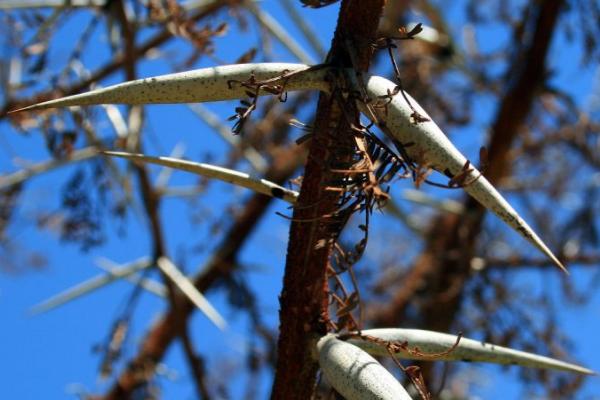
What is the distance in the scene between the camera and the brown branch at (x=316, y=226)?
1707mm

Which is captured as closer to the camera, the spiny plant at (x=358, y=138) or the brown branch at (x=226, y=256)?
the spiny plant at (x=358, y=138)

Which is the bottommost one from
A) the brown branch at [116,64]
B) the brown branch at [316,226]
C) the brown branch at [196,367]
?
the brown branch at [196,367]

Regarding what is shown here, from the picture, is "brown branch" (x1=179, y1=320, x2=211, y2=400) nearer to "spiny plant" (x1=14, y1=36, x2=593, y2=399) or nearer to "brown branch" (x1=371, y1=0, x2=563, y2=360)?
"brown branch" (x1=371, y1=0, x2=563, y2=360)

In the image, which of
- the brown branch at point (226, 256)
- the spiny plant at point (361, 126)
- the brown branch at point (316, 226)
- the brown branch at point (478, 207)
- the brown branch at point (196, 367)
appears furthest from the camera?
the brown branch at point (226, 256)

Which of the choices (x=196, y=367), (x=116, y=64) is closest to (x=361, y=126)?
(x=196, y=367)

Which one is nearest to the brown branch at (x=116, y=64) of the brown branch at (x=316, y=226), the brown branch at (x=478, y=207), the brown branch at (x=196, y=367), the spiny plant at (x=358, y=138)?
the brown branch at (x=196, y=367)

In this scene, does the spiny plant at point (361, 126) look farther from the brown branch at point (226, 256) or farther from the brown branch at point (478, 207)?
the brown branch at point (478, 207)

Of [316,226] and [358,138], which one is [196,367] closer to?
[316,226]

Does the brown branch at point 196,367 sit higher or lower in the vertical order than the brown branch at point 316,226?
lower

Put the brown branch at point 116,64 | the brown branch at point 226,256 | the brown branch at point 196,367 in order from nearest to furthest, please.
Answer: the brown branch at point 116,64
the brown branch at point 196,367
the brown branch at point 226,256

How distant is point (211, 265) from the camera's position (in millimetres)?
6738

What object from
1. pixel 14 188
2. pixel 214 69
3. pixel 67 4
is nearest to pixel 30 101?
pixel 67 4

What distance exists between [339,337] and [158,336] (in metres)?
5.02

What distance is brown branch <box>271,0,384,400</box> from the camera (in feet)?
5.60
